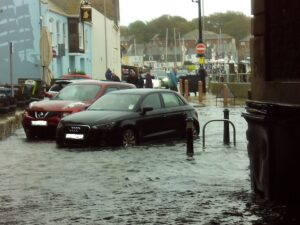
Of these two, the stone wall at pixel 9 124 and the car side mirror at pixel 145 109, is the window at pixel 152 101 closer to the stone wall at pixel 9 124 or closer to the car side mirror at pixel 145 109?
the car side mirror at pixel 145 109

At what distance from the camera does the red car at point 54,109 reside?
63.7ft

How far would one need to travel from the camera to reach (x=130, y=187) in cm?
1081

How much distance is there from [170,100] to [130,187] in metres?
7.93

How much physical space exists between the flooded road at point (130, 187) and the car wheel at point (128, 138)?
0.48m

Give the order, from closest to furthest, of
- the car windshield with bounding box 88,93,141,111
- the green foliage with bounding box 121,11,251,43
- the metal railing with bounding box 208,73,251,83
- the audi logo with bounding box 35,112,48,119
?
1. the car windshield with bounding box 88,93,141,111
2. the audi logo with bounding box 35,112,48,119
3. the metal railing with bounding box 208,73,251,83
4. the green foliage with bounding box 121,11,251,43

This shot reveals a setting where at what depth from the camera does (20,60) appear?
45031 mm

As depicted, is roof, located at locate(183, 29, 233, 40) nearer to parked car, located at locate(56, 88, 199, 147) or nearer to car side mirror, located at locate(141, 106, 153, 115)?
parked car, located at locate(56, 88, 199, 147)

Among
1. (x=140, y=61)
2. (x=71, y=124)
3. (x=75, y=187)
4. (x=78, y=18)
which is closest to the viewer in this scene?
(x=75, y=187)

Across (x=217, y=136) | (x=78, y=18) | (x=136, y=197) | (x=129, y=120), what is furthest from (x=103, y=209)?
(x=78, y=18)

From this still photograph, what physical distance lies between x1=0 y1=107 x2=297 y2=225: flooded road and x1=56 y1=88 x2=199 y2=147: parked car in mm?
407

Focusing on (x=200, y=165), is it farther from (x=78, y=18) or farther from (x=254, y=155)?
(x=78, y=18)

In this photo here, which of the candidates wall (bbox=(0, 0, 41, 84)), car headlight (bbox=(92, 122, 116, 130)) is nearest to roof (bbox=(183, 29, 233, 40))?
wall (bbox=(0, 0, 41, 84))

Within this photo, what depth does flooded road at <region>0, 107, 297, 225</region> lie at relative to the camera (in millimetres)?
8539

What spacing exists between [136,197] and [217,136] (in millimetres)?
10214
